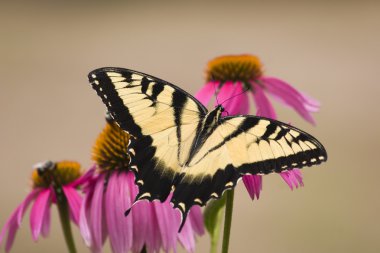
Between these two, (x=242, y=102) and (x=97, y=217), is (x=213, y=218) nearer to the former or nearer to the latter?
(x=97, y=217)

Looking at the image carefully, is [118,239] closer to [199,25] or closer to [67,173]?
[67,173]

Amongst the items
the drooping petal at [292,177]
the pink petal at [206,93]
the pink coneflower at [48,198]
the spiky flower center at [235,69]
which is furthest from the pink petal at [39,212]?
the spiky flower center at [235,69]

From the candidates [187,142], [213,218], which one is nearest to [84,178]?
[187,142]

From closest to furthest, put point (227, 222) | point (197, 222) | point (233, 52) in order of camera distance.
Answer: point (227, 222)
point (197, 222)
point (233, 52)

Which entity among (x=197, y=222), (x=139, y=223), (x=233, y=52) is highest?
(x=139, y=223)

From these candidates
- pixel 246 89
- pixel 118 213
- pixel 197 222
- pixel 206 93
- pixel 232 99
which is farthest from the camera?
pixel 246 89

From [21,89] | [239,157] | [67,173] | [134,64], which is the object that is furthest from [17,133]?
[239,157]

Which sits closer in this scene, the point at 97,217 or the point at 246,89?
the point at 97,217

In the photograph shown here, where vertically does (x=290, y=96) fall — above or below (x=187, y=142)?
below
